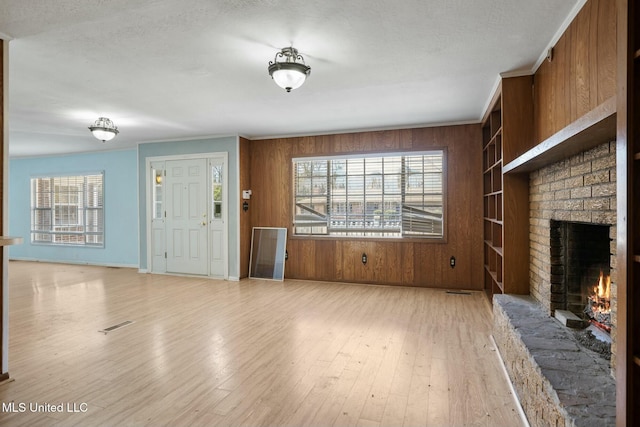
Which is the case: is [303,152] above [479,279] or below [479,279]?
above

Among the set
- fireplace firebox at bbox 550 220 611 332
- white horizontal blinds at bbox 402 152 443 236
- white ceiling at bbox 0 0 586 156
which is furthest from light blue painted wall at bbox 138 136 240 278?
fireplace firebox at bbox 550 220 611 332

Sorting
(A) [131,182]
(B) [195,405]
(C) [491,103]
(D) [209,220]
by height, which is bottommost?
(B) [195,405]

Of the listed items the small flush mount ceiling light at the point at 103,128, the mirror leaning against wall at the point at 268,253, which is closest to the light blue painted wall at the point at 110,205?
the small flush mount ceiling light at the point at 103,128

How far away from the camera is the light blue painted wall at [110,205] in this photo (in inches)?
297

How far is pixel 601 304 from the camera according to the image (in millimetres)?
2266

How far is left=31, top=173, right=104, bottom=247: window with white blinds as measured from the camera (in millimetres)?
7934

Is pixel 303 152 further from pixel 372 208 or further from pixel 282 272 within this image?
pixel 282 272

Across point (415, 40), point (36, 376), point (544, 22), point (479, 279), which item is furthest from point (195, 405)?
point (479, 279)

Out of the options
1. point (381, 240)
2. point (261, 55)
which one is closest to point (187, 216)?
point (381, 240)

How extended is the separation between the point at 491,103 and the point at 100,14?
3872mm

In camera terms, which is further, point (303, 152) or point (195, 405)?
point (303, 152)

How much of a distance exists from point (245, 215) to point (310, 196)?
1239 millimetres

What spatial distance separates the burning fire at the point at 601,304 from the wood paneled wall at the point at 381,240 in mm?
2936

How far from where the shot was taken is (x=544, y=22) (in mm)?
2465
